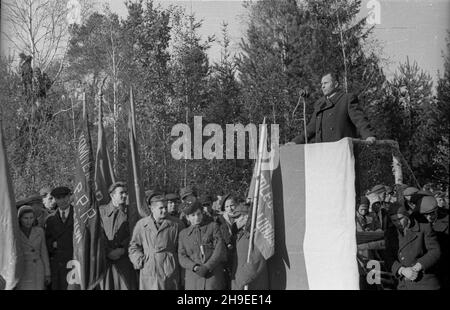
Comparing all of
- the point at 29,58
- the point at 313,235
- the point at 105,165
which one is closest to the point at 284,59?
the point at 29,58

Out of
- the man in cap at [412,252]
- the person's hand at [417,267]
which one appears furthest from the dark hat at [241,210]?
the person's hand at [417,267]

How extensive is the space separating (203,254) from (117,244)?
0.98 meters

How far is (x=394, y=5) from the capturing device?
15602 millimetres

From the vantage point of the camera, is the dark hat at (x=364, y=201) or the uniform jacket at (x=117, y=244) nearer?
the uniform jacket at (x=117, y=244)

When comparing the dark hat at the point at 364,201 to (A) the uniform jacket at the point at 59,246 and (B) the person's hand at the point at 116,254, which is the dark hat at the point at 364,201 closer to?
(B) the person's hand at the point at 116,254

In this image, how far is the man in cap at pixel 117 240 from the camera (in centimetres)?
704

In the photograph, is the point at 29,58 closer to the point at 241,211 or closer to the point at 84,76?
the point at 84,76

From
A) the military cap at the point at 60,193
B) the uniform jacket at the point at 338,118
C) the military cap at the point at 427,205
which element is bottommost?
the military cap at the point at 427,205

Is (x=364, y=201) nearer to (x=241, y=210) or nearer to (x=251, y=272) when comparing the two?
(x=241, y=210)

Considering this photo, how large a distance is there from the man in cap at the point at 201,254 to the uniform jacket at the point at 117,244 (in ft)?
2.15

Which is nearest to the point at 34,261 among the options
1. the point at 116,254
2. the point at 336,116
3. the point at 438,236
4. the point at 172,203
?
the point at 116,254

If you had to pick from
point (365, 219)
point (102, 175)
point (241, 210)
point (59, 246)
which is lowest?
point (59, 246)

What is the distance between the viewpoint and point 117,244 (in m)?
7.16

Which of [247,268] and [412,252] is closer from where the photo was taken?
[412,252]
